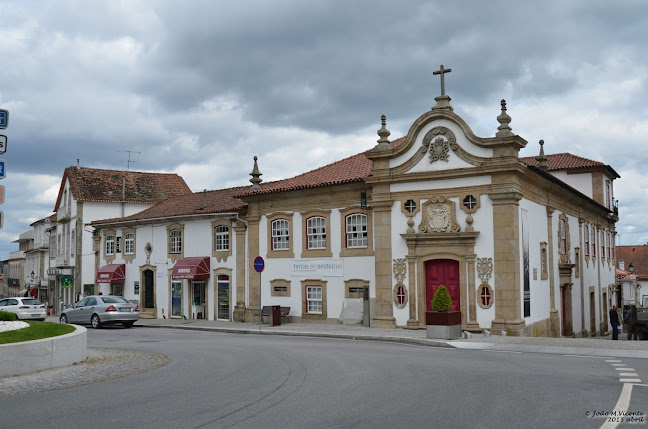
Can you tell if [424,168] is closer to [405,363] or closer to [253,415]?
[405,363]

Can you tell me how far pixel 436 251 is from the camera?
23094 millimetres

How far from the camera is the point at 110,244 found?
123ft

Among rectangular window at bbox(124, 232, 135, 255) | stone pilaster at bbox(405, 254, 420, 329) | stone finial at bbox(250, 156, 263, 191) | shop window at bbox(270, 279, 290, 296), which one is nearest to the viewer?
stone pilaster at bbox(405, 254, 420, 329)

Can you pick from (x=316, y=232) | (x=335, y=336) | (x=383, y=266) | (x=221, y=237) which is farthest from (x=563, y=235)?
(x=221, y=237)

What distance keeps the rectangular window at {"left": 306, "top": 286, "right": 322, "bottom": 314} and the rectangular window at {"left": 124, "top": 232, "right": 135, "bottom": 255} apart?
13.0 m

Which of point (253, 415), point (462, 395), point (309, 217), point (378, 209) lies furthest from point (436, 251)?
point (253, 415)

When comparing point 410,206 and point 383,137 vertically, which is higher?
point 383,137

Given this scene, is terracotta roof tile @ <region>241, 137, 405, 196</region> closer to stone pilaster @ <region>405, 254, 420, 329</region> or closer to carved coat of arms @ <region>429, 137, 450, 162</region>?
carved coat of arms @ <region>429, 137, 450, 162</region>

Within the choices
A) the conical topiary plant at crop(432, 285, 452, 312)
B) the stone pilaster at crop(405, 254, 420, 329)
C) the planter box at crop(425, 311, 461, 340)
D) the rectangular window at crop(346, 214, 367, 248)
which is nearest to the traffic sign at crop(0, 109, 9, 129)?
the planter box at crop(425, 311, 461, 340)

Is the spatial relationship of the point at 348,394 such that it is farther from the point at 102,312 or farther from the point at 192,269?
the point at 192,269

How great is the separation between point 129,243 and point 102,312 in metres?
9.30

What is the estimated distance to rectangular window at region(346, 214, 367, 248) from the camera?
2584 centimetres

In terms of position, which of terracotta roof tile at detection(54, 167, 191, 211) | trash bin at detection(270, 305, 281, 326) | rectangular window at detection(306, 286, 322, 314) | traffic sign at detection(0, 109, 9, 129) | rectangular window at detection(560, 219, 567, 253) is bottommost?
trash bin at detection(270, 305, 281, 326)

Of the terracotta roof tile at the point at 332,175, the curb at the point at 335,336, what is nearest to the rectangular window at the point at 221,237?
the terracotta roof tile at the point at 332,175
